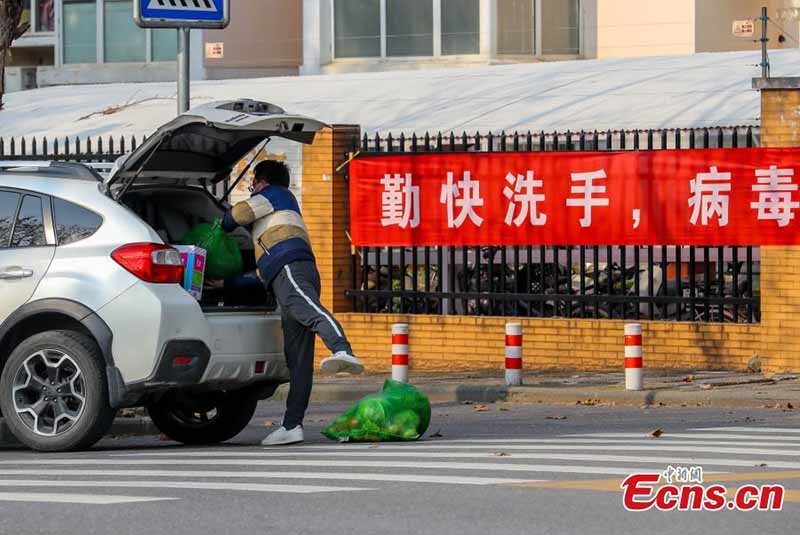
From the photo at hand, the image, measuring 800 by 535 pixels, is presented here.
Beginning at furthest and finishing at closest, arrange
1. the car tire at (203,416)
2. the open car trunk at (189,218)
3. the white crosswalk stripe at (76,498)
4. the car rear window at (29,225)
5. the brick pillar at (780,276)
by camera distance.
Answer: the brick pillar at (780,276), the car tire at (203,416), the open car trunk at (189,218), the car rear window at (29,225), the white crosswalk stripe at (76,498)

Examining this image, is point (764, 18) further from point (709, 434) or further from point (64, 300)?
point (64, 300)

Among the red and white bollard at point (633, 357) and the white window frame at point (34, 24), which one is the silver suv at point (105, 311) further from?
the white window frame at point (34, 24)

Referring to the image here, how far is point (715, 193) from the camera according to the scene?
19453 millimetres

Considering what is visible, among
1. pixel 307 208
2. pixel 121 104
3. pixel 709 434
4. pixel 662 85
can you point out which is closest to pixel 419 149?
pixel 307 208

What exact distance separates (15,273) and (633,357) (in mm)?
6892

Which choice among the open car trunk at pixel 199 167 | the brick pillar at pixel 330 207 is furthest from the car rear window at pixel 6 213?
the brick pillar at pixel 330 207

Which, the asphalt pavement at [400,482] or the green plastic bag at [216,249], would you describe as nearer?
the asphalt pavement at [400,482]

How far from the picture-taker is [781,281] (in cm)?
1900

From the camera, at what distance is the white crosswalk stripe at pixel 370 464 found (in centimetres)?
969

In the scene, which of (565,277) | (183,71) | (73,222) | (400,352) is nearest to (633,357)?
(400,352)

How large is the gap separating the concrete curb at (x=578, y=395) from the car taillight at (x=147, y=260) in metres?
6.26

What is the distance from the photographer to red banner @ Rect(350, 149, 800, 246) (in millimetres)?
19219

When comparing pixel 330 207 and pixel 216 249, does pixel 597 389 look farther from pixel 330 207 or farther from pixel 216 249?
pixel 216 249

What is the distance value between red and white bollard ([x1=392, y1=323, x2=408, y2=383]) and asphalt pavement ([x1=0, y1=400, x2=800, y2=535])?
4187mm
